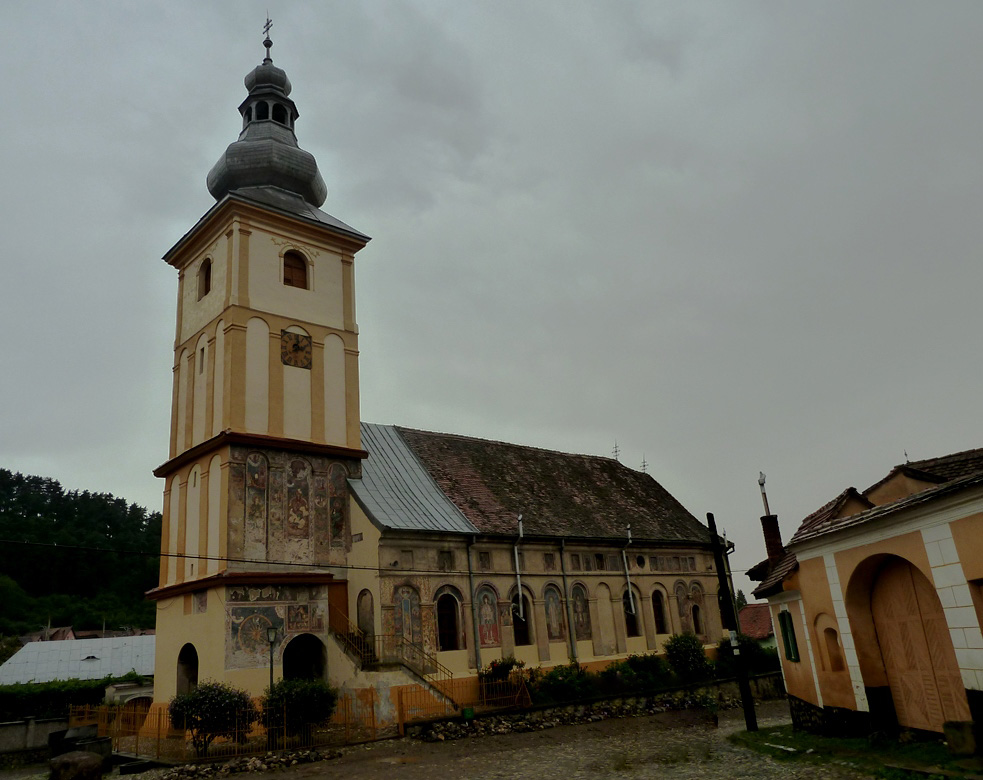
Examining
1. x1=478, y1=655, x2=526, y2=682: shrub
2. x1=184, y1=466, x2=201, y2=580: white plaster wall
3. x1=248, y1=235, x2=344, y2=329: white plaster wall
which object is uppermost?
x1=248, y1=235, x2=344, y2=329: white plaster wall

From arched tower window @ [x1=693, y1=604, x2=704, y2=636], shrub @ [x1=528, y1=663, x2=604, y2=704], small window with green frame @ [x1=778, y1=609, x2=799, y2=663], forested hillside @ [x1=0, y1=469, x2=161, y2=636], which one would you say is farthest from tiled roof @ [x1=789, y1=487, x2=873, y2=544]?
forested hillside @ [x1=0, y1=469, x2=161, y2=636]

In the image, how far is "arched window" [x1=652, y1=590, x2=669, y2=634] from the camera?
103ft

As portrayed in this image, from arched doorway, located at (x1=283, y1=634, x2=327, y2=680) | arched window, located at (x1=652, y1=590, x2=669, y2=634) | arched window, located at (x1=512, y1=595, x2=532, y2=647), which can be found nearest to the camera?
arched doorway, located at (x1=283, y1=634, x2=327, y2=680)

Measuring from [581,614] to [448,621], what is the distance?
20.5 ft

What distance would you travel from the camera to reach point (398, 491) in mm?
26609

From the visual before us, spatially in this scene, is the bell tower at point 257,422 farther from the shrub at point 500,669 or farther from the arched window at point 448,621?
the shrub at point 500,669

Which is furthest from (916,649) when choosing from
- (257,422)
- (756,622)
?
(756,622)

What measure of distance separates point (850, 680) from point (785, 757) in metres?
1.86

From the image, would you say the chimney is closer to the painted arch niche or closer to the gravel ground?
the gravel ground

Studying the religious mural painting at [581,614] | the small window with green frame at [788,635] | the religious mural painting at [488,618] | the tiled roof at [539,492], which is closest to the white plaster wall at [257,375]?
the tiled roof at [539,492]

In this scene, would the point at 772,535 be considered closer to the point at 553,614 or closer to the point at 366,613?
the point at 553,614

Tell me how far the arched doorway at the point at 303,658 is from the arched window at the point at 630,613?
1277 centimetres

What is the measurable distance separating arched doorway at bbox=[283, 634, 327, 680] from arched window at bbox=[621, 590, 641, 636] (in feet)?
41.9

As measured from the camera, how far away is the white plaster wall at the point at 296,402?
2512 centimetres
